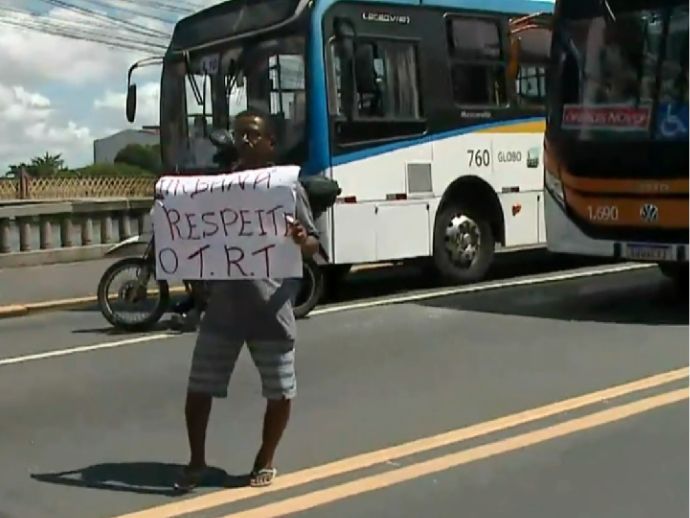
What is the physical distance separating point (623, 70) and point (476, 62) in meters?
2.71

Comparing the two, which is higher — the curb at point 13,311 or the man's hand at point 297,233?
the man's hand at point 297,233

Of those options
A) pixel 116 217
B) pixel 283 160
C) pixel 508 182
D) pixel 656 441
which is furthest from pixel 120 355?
pixel 116 217

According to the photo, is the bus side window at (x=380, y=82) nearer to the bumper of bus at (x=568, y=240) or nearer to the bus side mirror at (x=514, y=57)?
the bus side mirror at (x=514, y=57)

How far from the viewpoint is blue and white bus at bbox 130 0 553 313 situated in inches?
465

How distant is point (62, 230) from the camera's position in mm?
17125

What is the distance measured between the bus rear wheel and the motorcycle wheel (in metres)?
3.54

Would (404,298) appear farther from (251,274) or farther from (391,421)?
(251,274)

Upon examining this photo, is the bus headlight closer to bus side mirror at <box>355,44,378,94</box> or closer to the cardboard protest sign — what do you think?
bus side mirror at <box>355,44,378,94</box>

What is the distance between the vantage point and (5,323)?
12367 millimetres

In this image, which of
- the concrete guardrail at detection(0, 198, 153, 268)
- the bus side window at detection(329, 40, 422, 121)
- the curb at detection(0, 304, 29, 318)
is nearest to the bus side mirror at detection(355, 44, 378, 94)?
the bus side window at detection(329, 40, 422, 121)

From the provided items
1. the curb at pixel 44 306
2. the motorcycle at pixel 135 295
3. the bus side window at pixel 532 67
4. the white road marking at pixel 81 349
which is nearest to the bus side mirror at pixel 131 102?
the curb at pixel 44 306

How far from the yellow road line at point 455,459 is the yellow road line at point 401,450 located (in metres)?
0.18

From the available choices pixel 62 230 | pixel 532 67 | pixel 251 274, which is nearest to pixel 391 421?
pixel 251 274

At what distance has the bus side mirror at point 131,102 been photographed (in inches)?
532
